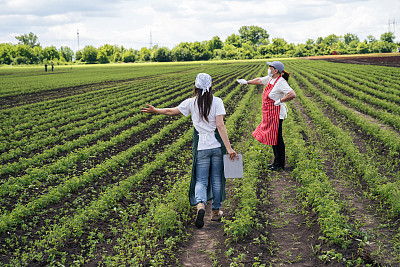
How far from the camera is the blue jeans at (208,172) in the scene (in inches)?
202

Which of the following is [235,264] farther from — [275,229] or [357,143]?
[357,143]

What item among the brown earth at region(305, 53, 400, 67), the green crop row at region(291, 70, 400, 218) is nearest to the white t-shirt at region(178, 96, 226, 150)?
the green crop row at region(291, 70, 400, 218)

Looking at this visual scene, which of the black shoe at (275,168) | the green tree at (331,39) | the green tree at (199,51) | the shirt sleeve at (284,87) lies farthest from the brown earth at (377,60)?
the green tree at (331,39)

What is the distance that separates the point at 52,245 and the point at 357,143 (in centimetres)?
826

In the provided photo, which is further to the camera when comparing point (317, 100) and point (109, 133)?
point (317, 100)

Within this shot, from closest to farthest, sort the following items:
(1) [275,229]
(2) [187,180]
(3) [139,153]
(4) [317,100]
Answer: (1) [275,229] < (2) [187,180] < (3) [139,153] < (4) [317,100]

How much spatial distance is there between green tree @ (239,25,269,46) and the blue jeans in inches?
6756

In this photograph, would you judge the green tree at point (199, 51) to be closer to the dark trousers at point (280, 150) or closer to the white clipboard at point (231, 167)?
the dark trousers at point (280, 150)

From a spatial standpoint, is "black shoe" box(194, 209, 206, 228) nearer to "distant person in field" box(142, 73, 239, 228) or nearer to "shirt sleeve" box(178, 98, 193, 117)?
"distant person in field" box(142, 73, 239, 228)

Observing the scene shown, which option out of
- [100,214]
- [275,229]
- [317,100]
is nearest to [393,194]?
[275,229]

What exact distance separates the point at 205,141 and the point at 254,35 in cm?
17385

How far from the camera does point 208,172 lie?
17.3 ft

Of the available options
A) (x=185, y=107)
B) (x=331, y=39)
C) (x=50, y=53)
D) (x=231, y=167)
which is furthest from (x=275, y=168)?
(x=331, y=39)

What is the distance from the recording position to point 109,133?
41.0 feet
